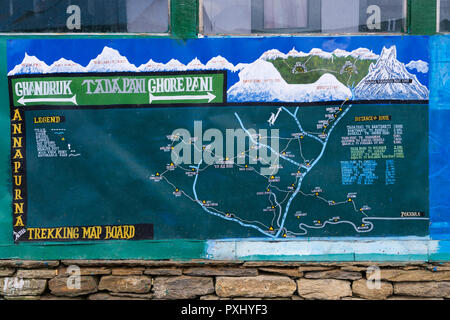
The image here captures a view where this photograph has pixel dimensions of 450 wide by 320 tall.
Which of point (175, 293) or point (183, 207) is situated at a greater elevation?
point (183, 207)

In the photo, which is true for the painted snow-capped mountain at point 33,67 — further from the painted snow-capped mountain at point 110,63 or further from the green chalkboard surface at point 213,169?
the painted snow-capped mountain at point 110,63

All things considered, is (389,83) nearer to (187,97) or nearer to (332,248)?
(332,248)

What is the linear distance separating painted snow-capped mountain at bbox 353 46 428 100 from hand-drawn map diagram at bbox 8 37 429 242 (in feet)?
0.04

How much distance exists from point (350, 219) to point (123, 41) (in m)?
2.74

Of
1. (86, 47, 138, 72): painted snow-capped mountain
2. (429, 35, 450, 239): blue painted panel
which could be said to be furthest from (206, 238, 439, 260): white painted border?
(86, 47, 138, 72): painted snow-capped mountain

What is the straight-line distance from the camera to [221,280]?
161 inches

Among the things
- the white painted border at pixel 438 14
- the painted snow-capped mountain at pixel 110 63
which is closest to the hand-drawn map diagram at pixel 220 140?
the painted snow-capped mountain at pixel 110 63

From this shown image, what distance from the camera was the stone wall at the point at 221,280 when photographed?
408cm

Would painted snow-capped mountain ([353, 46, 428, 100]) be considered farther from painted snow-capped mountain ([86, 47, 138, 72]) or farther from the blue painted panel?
painted snow-capped mountain ([86, 47, 138, 72])

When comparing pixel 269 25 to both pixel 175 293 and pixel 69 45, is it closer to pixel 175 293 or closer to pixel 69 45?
pixel 69 45

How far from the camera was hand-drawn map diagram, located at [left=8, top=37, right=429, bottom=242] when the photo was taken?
405cm

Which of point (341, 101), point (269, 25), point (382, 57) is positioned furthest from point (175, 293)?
point (382, 57)

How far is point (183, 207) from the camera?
13.5ft

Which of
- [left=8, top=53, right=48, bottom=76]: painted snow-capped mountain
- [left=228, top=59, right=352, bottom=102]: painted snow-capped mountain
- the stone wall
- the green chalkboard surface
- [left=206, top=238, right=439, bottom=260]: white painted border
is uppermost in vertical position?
[left=8, top=53, right=48, bottom=76]: painted snow-capped mountain
